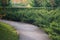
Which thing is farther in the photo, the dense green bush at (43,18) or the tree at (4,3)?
the tree at (4,3)

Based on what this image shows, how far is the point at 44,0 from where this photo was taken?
723 inches

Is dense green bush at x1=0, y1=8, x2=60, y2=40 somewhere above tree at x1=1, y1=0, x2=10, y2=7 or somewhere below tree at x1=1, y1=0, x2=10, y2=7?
above

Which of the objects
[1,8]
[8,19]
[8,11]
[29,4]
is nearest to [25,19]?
[8,19]

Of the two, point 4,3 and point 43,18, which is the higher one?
point 43,18

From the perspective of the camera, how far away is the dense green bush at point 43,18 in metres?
9.38

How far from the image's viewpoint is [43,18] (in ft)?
42.0

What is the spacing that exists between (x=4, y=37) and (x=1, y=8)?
9716mm

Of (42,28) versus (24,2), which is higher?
(42,28)

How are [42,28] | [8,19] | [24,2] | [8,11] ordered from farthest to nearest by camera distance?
[24,2] < [8,11] < [8,19] < [42,28]

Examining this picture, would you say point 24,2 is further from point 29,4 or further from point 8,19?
point 8,19

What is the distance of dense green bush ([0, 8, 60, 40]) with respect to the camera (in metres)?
9.38

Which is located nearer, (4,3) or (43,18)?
(43,18)

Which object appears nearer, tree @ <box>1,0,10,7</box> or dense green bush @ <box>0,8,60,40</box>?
dense green bush @ <box>0,8,60,40</box>

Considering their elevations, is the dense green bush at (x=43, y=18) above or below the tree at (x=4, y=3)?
above
